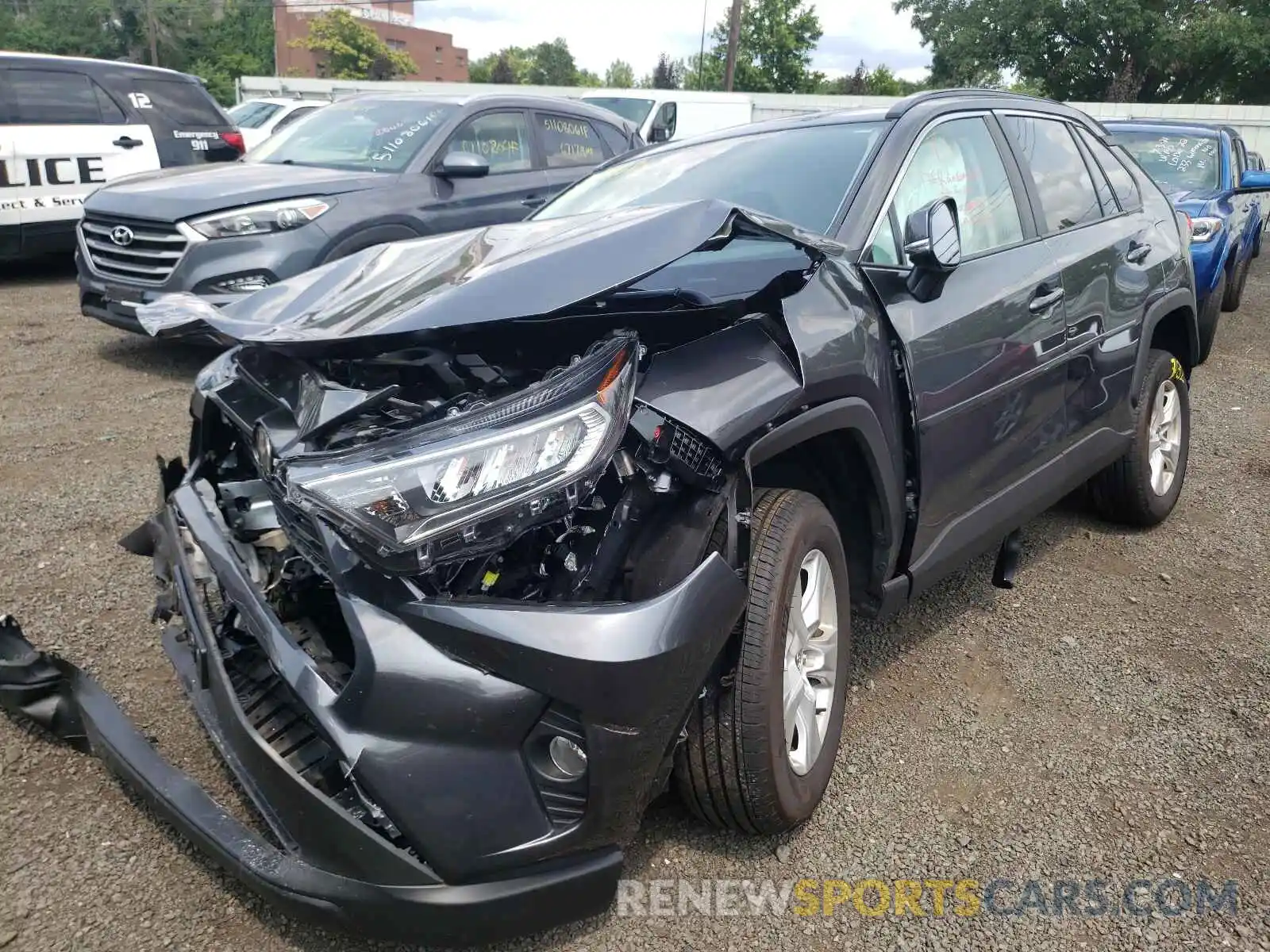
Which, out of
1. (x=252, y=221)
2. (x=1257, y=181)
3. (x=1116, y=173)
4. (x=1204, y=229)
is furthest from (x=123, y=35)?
(x=1116, y=173)

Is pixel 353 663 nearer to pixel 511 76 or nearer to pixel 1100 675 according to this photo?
pixel 1100 675

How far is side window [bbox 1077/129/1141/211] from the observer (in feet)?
13.2

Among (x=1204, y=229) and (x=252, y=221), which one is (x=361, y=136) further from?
(x=1204, y=229)

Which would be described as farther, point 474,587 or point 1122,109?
point 1122,109

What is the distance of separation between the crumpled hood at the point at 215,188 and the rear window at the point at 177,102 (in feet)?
10.8

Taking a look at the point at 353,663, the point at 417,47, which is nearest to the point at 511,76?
the point at 417,47

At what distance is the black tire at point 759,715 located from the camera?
208 centimetres

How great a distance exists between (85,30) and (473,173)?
206 ft

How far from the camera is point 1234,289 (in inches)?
407

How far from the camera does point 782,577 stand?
214 cm

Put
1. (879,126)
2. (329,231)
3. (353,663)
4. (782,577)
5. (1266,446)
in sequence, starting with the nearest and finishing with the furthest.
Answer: (353,663) → (782,577) → (879,126) → (1266,446) → (329,231)

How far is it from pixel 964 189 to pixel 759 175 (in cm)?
67

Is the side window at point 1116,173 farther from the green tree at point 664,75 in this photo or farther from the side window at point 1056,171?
the green tree at point 664,75

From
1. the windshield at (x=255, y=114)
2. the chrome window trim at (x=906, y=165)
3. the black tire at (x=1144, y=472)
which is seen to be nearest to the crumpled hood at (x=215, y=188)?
the chrome window trim at (x=906, y=165)
